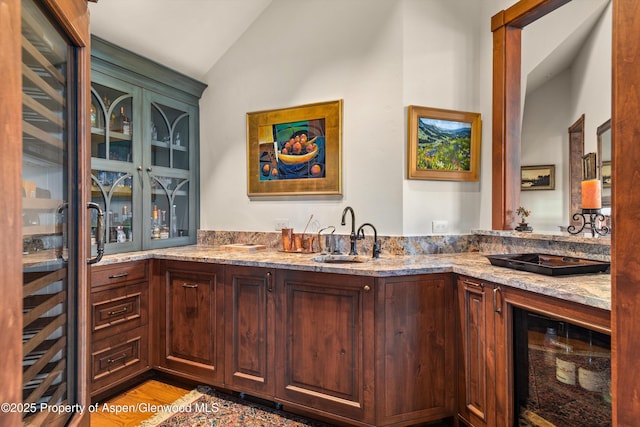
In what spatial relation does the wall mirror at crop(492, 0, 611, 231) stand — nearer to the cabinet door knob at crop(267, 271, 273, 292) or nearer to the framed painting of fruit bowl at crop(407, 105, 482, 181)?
the framed painting of fruit bowl at crop(407, 105, 482, 181)

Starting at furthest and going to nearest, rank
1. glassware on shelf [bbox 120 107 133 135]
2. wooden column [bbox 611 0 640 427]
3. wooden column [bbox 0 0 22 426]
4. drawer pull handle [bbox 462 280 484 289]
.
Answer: glassware on shelf [bbox 120 107 133 135]
drawer pull handle [bbox 462 280 484 289]
wooden column [bbox 611 0 640 427]
wooden column [bbox 0 0 22 426]

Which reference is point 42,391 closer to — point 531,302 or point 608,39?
point 531,302

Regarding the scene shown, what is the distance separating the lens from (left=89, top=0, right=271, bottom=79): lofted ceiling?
2389mm

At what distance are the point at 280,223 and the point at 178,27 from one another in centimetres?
169

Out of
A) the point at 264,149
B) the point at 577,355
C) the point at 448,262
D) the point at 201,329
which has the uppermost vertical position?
the point at 264,149

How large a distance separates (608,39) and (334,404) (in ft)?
9.37

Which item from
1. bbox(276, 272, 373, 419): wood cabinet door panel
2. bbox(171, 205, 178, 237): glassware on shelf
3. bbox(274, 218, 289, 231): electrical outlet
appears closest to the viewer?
bbox(276, 272, 373, 419): wood cabinet door panel

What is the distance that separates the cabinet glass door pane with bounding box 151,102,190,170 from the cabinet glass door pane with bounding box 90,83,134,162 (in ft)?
0.72

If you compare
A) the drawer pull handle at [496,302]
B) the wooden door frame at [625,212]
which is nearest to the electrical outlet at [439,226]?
the drawer pull handle at [496,302]

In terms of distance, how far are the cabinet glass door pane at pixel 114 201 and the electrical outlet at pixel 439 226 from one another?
2.19 m

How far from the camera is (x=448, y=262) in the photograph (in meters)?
2.09

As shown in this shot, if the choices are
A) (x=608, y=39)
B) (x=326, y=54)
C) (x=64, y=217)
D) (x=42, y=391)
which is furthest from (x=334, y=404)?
(x=608, y=39)

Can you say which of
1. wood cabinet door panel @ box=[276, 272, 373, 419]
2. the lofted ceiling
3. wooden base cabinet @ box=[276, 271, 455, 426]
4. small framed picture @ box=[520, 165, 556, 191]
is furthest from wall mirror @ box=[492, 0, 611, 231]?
the lofted ceiling

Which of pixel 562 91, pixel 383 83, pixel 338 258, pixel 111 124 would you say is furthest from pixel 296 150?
pixel 562 91
